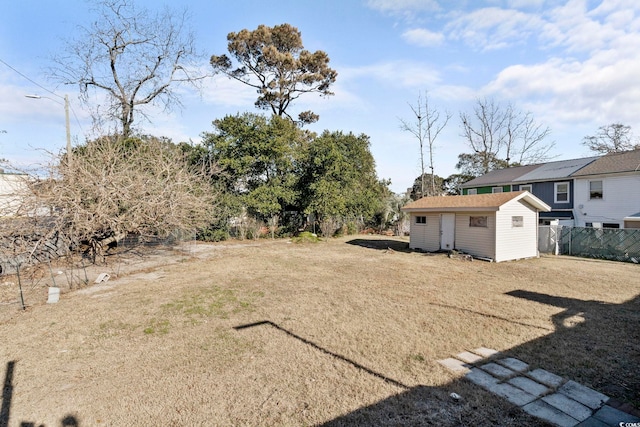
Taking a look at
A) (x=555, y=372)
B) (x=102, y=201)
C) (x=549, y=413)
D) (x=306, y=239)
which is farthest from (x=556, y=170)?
(x=102, y=201)

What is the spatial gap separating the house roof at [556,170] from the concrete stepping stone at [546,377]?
1783cm

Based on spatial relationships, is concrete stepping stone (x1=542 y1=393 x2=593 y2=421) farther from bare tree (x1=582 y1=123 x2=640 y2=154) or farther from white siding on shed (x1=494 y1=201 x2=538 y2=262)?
bare tree (x1=582 y1=123 x2=640 y2=154)

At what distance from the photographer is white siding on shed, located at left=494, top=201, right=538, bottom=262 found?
11258 millimetres

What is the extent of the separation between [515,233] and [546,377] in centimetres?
1009

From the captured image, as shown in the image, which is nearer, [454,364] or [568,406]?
[568,406]

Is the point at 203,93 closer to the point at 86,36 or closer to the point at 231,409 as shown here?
the point at 86,36

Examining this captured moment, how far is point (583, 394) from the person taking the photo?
2973 millimetres

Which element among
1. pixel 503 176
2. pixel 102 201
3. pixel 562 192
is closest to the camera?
pixel 102 201

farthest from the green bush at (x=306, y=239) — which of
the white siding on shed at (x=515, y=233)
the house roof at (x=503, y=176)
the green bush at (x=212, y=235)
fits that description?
the house roof at (x=503, y=176)

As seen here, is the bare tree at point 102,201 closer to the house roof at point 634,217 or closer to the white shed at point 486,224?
the white shed at point 486,224

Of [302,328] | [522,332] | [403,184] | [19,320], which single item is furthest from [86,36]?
[403,184]

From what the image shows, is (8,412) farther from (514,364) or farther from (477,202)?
(477,202)

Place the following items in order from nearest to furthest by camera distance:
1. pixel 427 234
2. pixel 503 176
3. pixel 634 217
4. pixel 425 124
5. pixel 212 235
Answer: pixel 634 217, pixel 427 234, pixel 212 235, pixel 503 176, pixel 425 124

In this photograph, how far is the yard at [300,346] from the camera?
283cm
